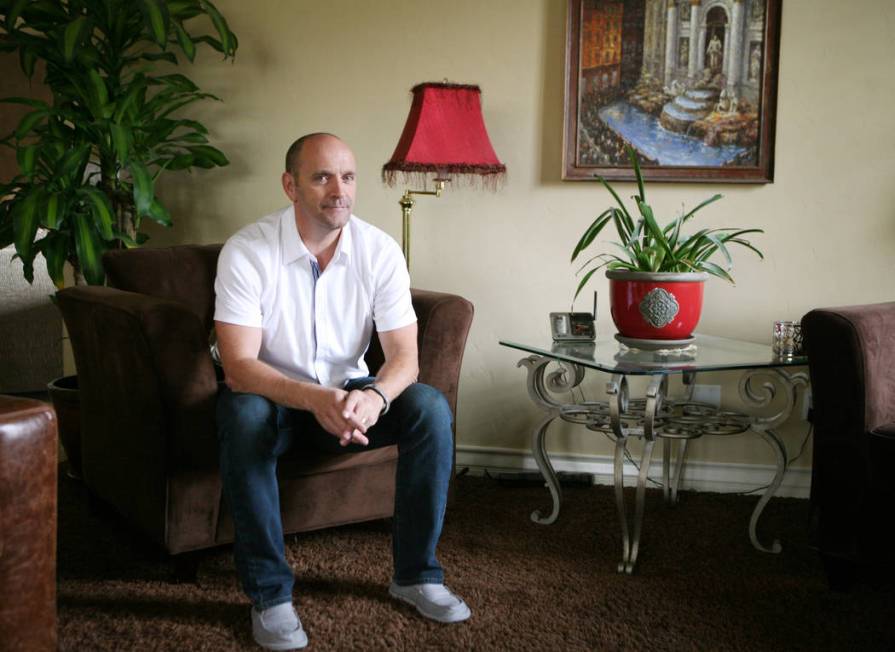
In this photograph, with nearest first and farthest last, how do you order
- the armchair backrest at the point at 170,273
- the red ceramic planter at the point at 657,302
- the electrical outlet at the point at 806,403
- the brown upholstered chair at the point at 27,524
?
the brown upholstered chair at the point at 27,524 → the red ceramic planter at the point at 657,302 → the armchair backrest at the point at 170,273 → the electrical outlet at the point at 806,403

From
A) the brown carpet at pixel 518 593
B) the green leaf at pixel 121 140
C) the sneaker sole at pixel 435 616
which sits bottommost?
the brown carpet at pixel 518 593

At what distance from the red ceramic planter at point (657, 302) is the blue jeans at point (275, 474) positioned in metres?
0.60

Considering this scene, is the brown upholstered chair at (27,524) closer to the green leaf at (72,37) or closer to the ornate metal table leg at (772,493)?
the green leaf at (72,37)

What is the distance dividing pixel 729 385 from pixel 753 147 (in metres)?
0.73

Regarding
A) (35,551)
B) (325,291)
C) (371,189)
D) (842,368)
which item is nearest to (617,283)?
(842,368)

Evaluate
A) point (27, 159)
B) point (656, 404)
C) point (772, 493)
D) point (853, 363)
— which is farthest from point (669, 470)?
point (27, 159)

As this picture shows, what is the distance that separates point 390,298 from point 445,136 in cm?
65

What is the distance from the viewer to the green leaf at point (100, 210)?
2439 millimetres

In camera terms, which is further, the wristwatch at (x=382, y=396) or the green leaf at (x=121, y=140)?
the green leaf at (x=121, y=140)

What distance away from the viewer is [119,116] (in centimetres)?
252

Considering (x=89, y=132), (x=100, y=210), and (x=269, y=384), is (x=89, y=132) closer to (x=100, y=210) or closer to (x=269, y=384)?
(x=100, y=210)

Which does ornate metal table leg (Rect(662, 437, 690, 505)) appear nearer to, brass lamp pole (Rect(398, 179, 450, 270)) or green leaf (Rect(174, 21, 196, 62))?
brass lamp pole (Rect(398, 179, 450, 270))

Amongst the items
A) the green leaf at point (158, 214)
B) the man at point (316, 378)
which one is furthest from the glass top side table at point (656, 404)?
the green leaf at point (158, 214)

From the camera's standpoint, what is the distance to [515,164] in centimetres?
277
